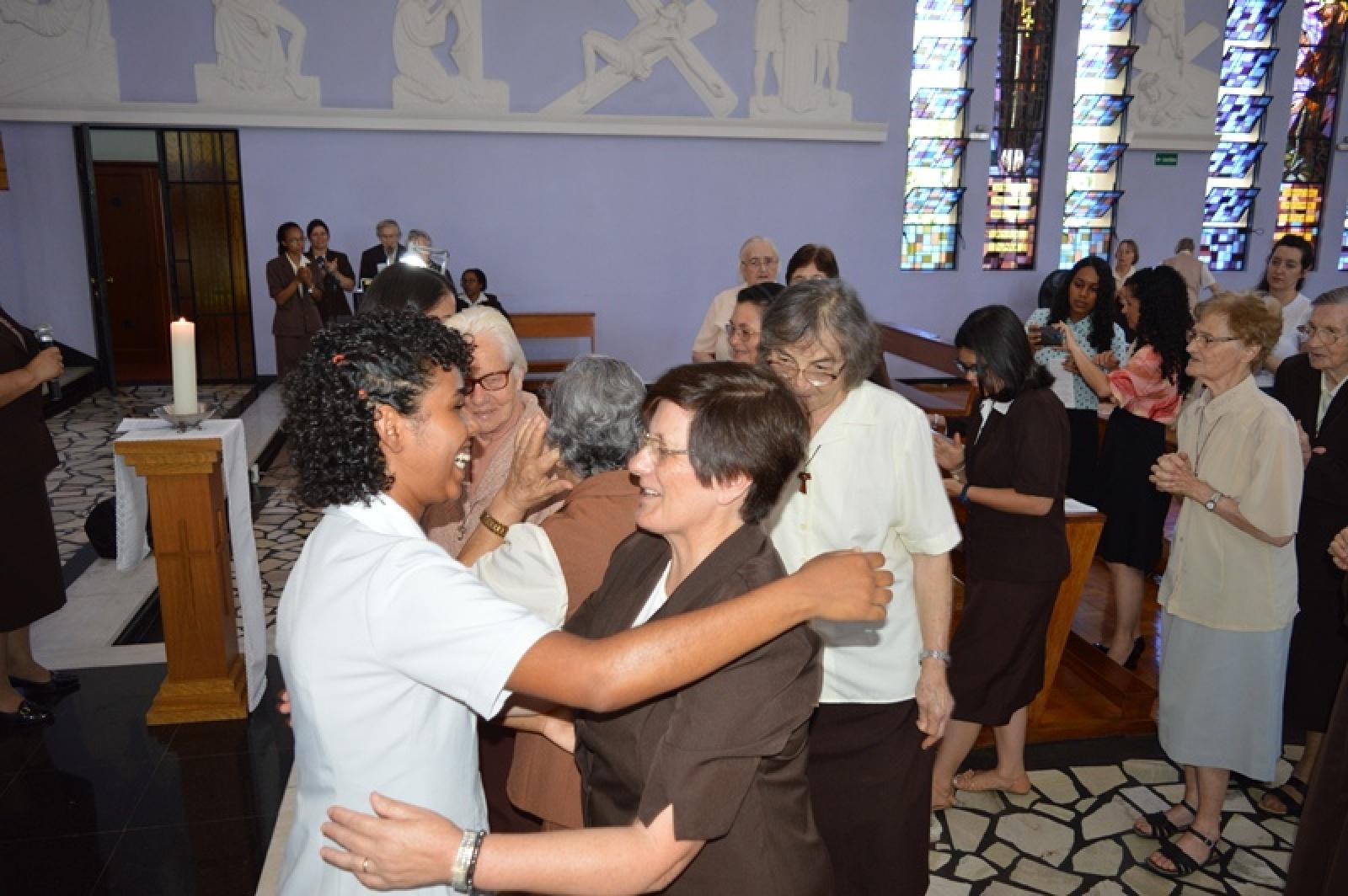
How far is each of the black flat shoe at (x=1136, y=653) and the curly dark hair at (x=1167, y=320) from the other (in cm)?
117

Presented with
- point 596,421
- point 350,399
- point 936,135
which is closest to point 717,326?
point 596,421

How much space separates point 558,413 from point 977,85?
10.8 m

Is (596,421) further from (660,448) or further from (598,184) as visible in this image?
(598,184)

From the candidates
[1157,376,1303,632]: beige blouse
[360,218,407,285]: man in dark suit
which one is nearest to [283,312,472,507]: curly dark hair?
[1157,376,1303,632]: beige blouse

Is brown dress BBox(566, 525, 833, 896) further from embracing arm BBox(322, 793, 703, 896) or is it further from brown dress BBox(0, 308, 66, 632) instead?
brown dress BBox(0, 308, 66, 632)

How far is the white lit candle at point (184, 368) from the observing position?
3287 millimetres

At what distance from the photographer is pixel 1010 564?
117 inches

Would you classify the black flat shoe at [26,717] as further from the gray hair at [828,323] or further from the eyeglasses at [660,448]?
the eyeglasses at [660,448]

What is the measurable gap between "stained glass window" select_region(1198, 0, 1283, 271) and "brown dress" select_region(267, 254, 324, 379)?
10.4m

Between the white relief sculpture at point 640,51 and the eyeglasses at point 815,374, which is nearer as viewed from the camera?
the eyeglasses at point 815,374

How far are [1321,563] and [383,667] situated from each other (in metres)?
3.31

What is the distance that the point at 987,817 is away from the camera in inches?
126

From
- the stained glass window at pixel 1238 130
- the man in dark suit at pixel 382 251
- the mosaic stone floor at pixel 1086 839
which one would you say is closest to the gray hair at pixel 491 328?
the mosaic stone floor at pixel 1086 839

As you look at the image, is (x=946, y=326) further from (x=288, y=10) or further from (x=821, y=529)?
(x=821, y=529)
